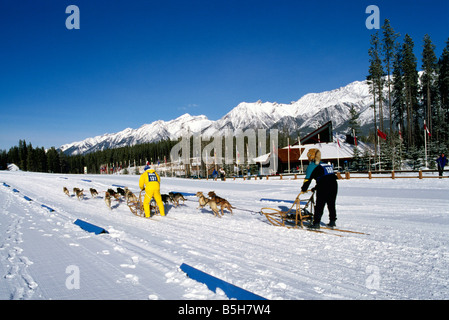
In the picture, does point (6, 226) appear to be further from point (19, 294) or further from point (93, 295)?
point (93, 295)

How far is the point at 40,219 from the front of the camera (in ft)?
29.9

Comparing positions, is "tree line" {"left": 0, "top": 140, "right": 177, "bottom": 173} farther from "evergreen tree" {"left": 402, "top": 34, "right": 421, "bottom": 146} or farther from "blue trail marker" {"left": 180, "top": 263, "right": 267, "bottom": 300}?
"blue trail marker" {"left": 180, "top": 263, "right": 267, "bottom": 300}

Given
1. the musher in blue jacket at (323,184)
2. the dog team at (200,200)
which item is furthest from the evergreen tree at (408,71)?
the musher in blue jacket at (323,184)

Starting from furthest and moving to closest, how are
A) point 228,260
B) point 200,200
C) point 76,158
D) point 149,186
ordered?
point 76,158 → point 200,200 → point 149,186 → point 228,260

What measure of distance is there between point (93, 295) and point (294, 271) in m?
2.77

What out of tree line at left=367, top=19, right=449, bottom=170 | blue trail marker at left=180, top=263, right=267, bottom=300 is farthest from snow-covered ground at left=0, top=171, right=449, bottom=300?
tree line at left=367, top=19, right=449, bottom=170

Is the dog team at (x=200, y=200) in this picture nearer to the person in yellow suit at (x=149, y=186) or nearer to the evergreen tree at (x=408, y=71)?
the person in yellow suit at (x=149, y=186)

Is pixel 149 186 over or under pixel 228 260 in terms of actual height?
over

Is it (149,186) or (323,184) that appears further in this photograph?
(149,186)

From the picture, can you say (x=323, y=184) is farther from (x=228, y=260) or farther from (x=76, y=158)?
(x=76, y=158)

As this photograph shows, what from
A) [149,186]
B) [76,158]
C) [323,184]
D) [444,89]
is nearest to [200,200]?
[149,186]

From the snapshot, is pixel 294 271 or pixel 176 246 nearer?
pixel 294 271

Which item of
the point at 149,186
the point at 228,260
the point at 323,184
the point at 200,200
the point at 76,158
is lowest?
the point at 228,260

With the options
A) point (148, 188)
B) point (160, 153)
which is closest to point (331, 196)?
point (148, 188)
